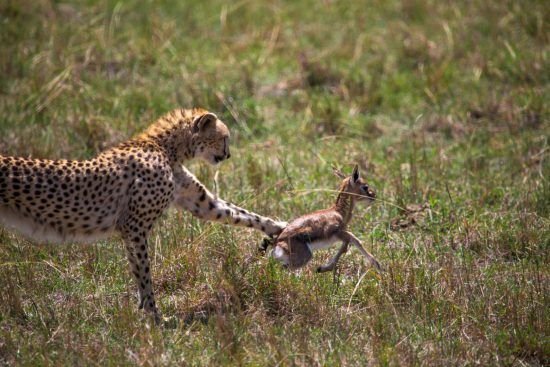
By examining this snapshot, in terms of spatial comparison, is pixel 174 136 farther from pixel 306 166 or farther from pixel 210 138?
pixel 306 166

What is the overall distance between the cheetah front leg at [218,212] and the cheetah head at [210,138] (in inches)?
6.6

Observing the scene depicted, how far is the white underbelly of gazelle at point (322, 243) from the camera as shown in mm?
5379

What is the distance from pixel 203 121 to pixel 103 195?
837 mm

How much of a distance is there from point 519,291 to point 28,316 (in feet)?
8.94

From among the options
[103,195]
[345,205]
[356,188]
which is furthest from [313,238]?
[103,195]

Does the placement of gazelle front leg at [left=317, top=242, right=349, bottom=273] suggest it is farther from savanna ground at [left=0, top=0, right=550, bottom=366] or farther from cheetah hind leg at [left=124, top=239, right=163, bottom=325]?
cheetah hind leg at [left=124, top=239, right=163, bottom=325]

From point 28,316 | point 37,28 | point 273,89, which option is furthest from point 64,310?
point 37,28

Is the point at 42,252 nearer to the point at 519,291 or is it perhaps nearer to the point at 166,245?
the point at 166,245

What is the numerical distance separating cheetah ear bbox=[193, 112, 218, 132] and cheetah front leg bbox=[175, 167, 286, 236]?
0.95ft

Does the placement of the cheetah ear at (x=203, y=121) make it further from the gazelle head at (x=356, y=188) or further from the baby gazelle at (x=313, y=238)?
the gazelle head at (x=356, y=188)

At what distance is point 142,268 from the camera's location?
507cm

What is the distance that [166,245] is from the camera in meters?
5.67

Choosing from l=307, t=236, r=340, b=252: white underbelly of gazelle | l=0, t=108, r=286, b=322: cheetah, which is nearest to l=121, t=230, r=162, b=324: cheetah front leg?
l=0, t=108, r=286, b=322: cheetah

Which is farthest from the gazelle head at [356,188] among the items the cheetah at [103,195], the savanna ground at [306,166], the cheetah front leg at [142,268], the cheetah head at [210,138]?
the cheetah front leg at [142,268]
